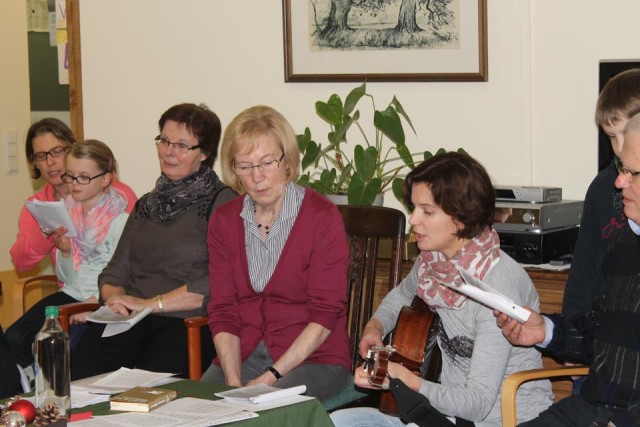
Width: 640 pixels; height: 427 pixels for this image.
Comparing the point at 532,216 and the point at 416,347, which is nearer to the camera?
the point at 416,347

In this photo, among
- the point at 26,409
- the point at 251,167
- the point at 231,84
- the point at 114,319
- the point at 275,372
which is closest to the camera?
the point at 26,409

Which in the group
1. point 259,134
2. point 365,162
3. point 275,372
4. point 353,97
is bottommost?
point 275,372

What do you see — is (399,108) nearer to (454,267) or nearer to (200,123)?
(200,123)

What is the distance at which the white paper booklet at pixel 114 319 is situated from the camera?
332cm

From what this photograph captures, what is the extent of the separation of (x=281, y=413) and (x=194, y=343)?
1.09 metres

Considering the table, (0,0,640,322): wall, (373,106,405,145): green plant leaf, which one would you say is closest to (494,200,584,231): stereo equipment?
(0,0,640,322): wall

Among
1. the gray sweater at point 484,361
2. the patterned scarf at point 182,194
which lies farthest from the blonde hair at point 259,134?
the gray sweater at point 484,361

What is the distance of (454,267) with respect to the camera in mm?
2625

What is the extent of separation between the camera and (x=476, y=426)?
2.53 m

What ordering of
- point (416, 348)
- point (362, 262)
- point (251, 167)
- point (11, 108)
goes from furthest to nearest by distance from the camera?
point (11, 108), point (362, 262), point (251, 167), point (416, 348)

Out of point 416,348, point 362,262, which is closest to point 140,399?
point 416,348

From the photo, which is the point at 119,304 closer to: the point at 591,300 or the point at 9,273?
the point at 591,300

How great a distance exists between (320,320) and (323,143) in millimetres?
1352

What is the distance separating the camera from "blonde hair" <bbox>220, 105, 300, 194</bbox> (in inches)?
118
